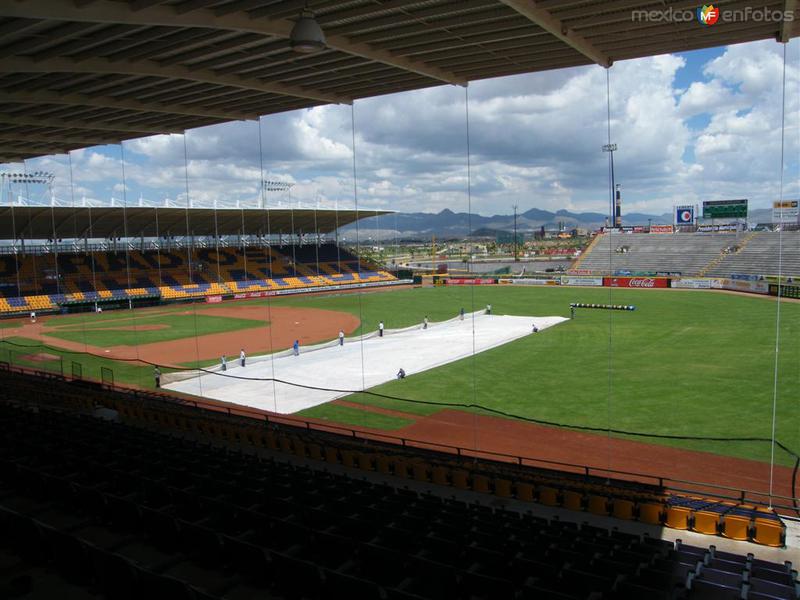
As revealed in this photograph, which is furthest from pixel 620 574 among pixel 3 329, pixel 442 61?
pixel 3 329

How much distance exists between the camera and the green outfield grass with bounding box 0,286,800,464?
18.5 metres

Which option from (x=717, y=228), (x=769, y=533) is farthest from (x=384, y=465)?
(x=717, y=228)

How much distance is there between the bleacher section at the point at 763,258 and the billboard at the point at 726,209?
4029mm

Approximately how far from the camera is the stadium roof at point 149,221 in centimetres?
4634

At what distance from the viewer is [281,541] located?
6324 millimetres

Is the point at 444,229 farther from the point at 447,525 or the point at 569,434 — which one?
the point at 447,525

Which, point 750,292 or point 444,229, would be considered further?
point 444,229

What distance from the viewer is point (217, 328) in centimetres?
4159

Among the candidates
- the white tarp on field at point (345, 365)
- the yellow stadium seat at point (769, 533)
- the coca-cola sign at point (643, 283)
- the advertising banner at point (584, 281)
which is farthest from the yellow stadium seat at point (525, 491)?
the advertising banner at point (584, 281)

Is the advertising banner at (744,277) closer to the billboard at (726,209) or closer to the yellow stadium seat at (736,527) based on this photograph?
the billboard at (726,209)

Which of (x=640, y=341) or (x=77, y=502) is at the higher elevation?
(x=77, y=502)

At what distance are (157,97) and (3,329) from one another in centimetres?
3337

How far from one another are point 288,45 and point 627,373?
64.3ft

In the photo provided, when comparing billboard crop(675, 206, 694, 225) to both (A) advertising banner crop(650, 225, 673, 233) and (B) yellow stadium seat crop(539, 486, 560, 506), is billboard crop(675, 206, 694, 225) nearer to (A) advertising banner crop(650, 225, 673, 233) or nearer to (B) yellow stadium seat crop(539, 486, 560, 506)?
(A) advertising banner crop(650, 225, 673, 233)
